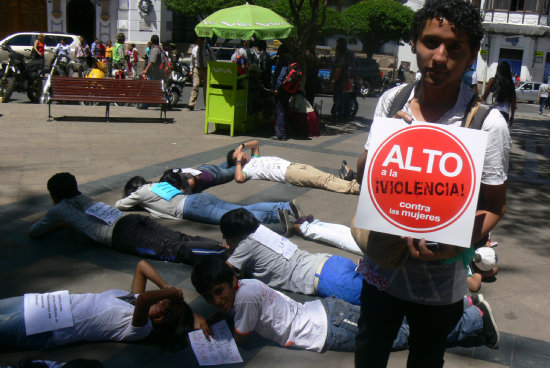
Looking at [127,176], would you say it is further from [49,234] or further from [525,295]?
[525,295]

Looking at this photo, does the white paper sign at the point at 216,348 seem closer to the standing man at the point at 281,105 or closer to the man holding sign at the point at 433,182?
the man holding sign at the point at 433,182

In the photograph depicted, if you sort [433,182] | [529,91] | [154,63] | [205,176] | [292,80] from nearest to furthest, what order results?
[433,182] < [205,176] < [292,80] < [154,63] < [529,91]

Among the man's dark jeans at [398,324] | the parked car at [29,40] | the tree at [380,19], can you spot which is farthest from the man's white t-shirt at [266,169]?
the tree at [380,19]

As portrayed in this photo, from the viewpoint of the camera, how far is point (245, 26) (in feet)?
33.6

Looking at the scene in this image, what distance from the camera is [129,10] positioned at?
2553 centimetres

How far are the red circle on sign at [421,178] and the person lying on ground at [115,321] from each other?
1.74 m

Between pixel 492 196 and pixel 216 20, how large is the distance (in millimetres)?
9472

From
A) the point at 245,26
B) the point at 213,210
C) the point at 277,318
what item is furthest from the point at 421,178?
the point at 245,26

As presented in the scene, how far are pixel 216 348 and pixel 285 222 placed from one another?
209 cm

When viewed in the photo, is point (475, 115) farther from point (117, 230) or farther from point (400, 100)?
point (117, 230)

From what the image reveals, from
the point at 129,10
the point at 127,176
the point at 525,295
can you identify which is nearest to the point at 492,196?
the point at 525,295

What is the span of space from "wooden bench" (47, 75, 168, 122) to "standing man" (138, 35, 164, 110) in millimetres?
1996

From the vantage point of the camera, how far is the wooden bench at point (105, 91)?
1102 centimetres

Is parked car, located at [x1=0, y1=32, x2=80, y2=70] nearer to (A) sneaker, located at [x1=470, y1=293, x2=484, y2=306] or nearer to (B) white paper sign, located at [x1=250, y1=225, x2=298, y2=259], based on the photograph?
(B) white paper sign, located at [x1=250, y1=225, x2=298, y2=259]
